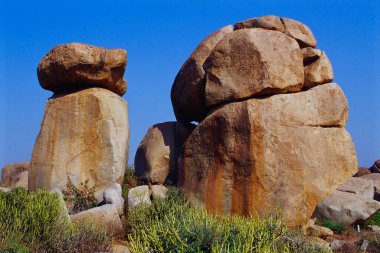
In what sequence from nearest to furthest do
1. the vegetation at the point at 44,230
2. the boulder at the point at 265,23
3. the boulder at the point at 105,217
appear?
the vegetation at the point at 44,230, the boulder at the point at 105,217, the boulder at the point at 265,23

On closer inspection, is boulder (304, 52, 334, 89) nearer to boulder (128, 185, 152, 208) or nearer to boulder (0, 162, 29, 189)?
boulder (128, 185, 152, 208)

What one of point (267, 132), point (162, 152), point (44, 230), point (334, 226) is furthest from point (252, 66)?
point (44, 230)

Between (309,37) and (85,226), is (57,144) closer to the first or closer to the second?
(85,226)

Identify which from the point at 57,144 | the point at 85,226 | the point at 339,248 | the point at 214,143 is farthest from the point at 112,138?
the point at 339,248

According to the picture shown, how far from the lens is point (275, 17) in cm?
1495

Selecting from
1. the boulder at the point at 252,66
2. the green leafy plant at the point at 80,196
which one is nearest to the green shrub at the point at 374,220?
the boulder at the point at 252,66

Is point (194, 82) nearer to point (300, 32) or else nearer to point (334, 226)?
point (300, 32)

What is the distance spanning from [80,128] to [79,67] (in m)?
1.76

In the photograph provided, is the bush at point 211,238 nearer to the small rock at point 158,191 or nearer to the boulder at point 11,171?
the small rock at point 158,191

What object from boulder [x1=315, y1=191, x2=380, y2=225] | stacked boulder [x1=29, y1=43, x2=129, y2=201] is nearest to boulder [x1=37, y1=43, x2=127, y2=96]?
stacked boulder [x1=29, y1=43, x2=129, y2=201]

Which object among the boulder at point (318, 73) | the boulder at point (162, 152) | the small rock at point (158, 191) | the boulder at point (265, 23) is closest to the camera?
the small rock at point (158, 191)

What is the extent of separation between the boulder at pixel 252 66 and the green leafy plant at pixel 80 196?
162 inches

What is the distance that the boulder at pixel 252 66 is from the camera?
43.3ft

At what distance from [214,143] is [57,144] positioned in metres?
4.66
